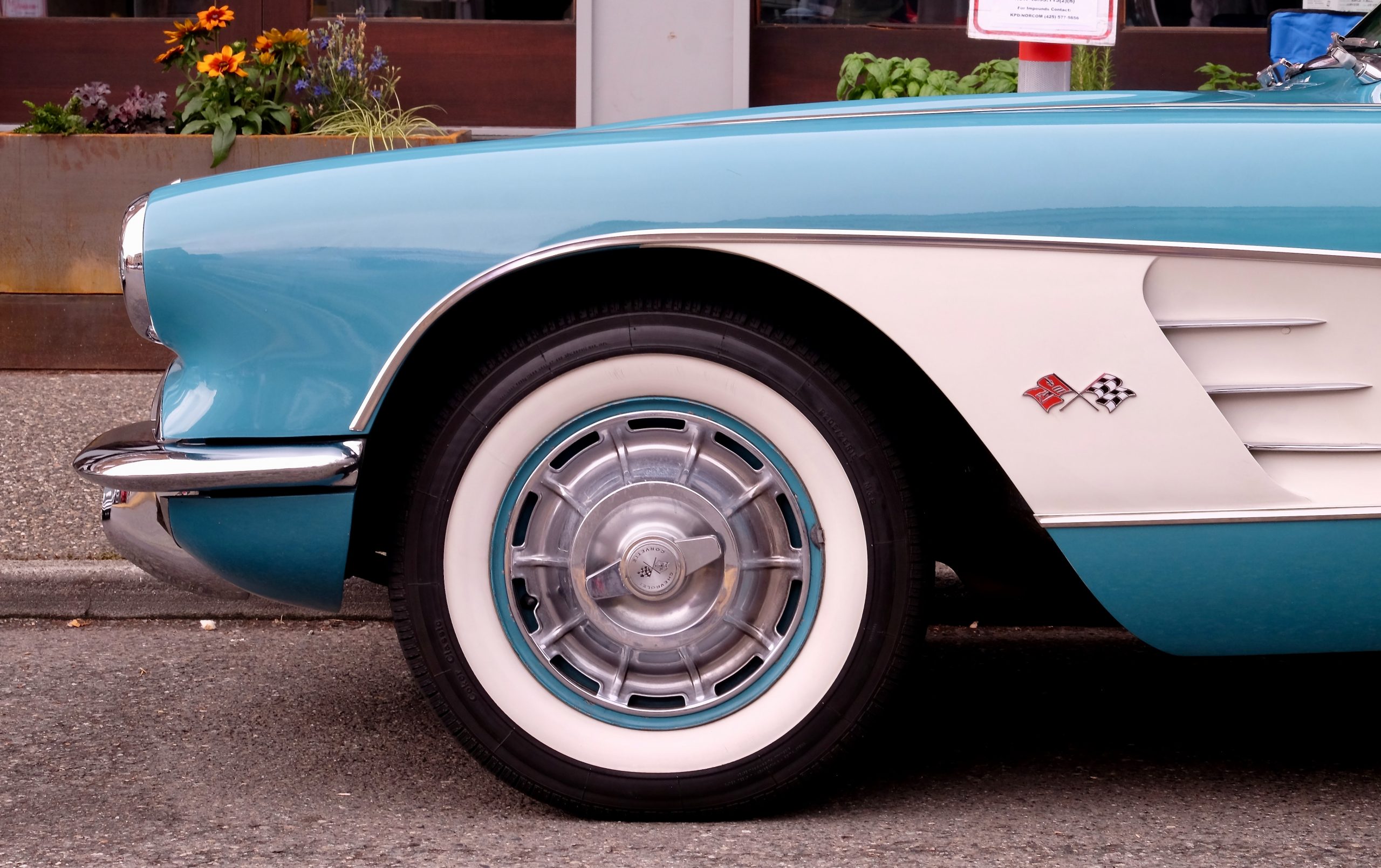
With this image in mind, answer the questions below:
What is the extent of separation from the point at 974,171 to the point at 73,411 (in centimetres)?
417

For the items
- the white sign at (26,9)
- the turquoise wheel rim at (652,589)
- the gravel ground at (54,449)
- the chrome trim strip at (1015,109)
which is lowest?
the gravel ground at (54,449)

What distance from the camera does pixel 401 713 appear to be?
3064mm

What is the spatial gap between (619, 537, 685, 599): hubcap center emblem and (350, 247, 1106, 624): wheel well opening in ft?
1.24

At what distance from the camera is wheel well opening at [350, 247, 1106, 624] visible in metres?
2.37

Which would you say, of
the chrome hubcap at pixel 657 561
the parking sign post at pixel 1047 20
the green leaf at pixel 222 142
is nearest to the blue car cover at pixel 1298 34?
the parking sign post at pixel 1047 20

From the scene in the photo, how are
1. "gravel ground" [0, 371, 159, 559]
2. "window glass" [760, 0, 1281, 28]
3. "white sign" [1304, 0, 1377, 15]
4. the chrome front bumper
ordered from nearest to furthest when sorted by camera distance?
the chrome front bumper
"white sign" [1304, 0, 1377, 15]
"gravel ground" [0, 371, 159, 559]
"window glass" [760, 0, 1281, 28]

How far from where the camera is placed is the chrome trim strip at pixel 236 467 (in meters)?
2.29

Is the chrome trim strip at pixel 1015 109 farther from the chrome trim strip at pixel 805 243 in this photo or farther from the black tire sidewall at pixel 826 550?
the black tire sidewall at pixel 826 550

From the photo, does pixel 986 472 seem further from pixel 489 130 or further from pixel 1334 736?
pixel 489 130

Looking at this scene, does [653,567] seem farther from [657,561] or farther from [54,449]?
[54,449]

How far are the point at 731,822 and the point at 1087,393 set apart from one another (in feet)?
2.99

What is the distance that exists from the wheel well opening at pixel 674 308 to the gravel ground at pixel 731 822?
42 centimetres

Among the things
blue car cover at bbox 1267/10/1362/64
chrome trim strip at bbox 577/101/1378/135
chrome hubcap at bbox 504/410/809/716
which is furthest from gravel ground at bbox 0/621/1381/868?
blue car cover at bbox 1267/10/1362/64

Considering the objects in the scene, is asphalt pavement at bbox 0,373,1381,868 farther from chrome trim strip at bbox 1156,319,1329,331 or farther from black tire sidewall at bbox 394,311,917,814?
chrome trim strip at bbox 1156,319,1329,331
